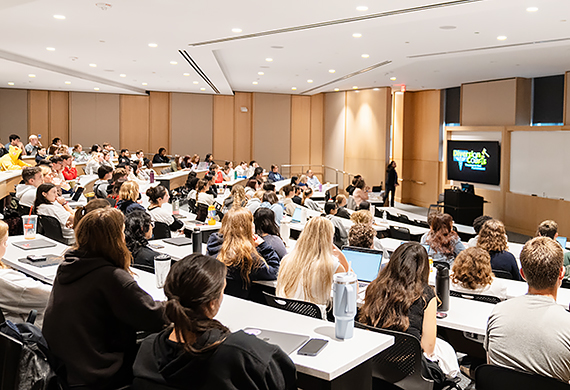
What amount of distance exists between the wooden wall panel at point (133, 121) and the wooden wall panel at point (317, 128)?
245 inches

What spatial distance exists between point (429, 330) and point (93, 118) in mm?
18605

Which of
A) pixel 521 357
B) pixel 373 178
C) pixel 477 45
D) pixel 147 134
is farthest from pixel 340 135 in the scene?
pixel 521 357

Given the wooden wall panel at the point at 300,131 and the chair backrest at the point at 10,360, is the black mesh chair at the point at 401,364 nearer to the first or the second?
the chair backrest at the point at 10,360

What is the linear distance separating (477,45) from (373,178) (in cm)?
850

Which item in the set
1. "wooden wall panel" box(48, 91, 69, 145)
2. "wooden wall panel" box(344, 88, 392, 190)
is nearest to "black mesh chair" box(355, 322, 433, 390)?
"wooden wall panel" box(344, 88, 392, 190)

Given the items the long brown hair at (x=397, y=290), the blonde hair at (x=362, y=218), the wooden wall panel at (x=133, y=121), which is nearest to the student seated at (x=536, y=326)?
the long brown hair at (x=397, y=290)

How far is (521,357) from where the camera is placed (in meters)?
2.56

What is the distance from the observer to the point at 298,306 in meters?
3.09

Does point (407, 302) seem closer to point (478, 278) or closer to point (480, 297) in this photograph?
point (480, 297)

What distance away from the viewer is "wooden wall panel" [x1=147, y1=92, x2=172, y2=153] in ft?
64.7

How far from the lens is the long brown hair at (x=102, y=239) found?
2.54 m

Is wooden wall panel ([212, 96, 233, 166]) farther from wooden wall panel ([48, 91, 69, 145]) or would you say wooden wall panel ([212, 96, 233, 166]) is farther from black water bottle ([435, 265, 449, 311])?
black water bottle ([435, 265, 449, 311])

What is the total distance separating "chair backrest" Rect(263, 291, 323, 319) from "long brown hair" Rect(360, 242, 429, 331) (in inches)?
10.4

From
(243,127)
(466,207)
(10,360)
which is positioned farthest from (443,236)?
(243,127)
